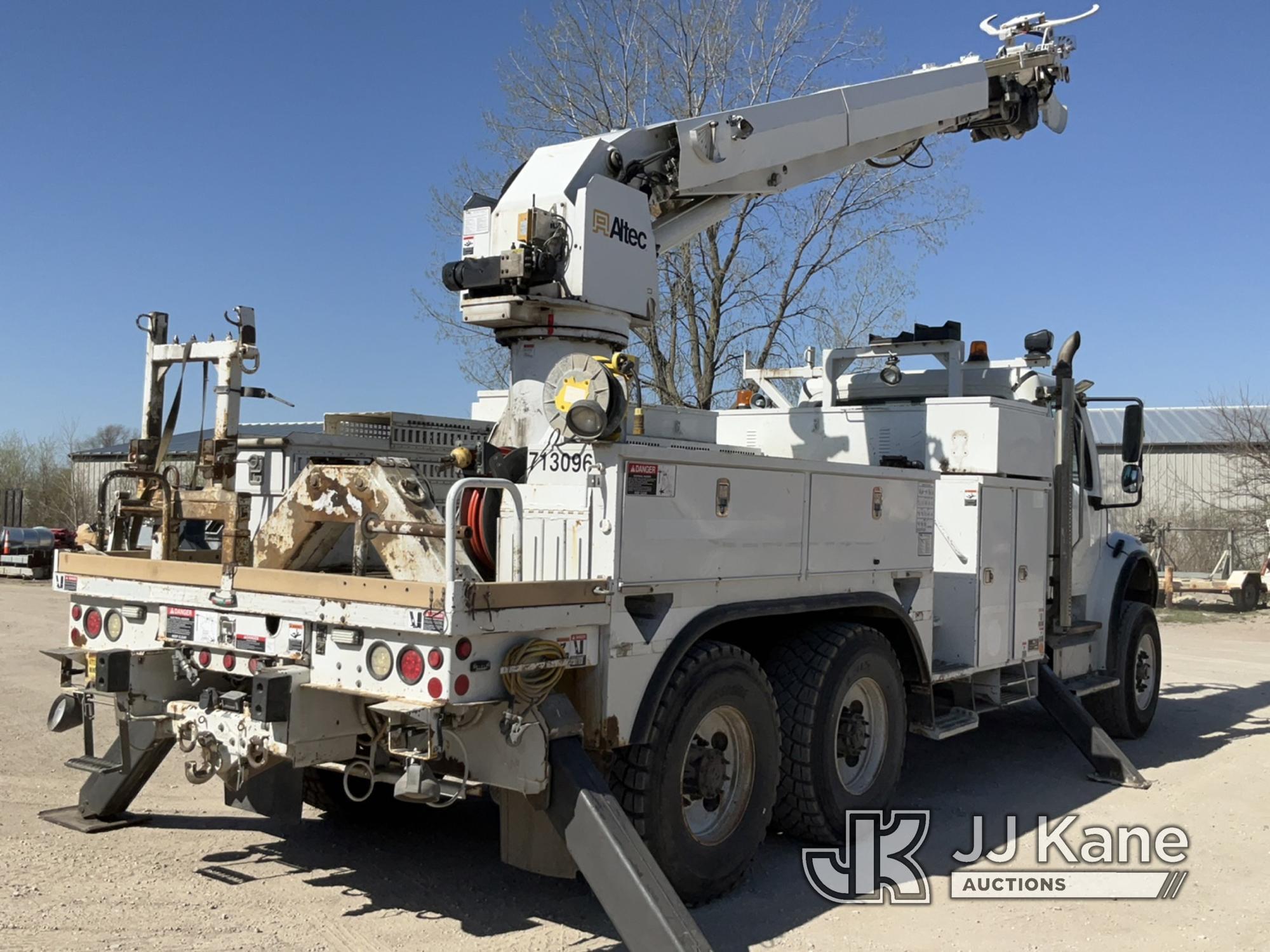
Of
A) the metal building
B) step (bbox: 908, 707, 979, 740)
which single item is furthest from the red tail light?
the metal building

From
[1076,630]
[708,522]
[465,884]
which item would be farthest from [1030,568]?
[465,884]

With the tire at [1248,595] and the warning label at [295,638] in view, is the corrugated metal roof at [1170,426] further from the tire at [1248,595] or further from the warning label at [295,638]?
the warning label at [295,638]

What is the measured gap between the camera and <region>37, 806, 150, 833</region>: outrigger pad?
19.9ft

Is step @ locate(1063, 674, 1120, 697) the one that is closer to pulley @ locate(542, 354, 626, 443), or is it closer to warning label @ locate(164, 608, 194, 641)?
pulley @ locate(542, 354, 626, 443)

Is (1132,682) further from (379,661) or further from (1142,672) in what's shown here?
(379,661)

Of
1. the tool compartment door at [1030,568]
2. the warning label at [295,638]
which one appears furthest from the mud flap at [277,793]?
the tool compartment door at [1030,568]

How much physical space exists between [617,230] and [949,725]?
144 inches

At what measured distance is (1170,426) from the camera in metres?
41.3

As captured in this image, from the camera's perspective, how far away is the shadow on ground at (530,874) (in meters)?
5.10

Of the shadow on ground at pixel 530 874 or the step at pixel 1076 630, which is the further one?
Answer: the step at pixel 1076 630

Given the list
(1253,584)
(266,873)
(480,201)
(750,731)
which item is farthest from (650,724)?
(1253,584)

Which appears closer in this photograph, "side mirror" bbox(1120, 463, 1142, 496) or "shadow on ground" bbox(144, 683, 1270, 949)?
"shadow on ground" bbox(144, 683, 1270, 949)

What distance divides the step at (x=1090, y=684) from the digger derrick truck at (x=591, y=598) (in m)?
0.57

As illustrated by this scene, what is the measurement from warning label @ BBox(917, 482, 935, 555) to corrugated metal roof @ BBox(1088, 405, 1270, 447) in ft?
108
